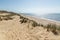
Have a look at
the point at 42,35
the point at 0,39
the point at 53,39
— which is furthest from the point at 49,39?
the point at 0,39

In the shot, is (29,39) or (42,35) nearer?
(29,39)

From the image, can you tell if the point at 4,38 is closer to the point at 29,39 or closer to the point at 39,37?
the point at 29,39

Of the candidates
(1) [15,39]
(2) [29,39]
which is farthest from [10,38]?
(2) [29,39]

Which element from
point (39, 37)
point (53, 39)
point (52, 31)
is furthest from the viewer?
point (52, 31)

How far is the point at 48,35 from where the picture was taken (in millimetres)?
9016

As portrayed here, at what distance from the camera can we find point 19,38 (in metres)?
8.61

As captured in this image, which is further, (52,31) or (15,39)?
(52,31)

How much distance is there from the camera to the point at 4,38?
871 cm

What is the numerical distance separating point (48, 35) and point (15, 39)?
2.35 meters

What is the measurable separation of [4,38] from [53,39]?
3292mm

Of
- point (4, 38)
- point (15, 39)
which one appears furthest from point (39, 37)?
point (4, 38)

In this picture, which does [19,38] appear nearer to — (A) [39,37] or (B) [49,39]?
(A) [39,37]

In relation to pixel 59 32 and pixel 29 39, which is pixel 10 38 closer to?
pixel 29 39

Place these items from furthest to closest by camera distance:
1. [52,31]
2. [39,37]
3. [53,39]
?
[52,31]
[39,37]
[53,39]
